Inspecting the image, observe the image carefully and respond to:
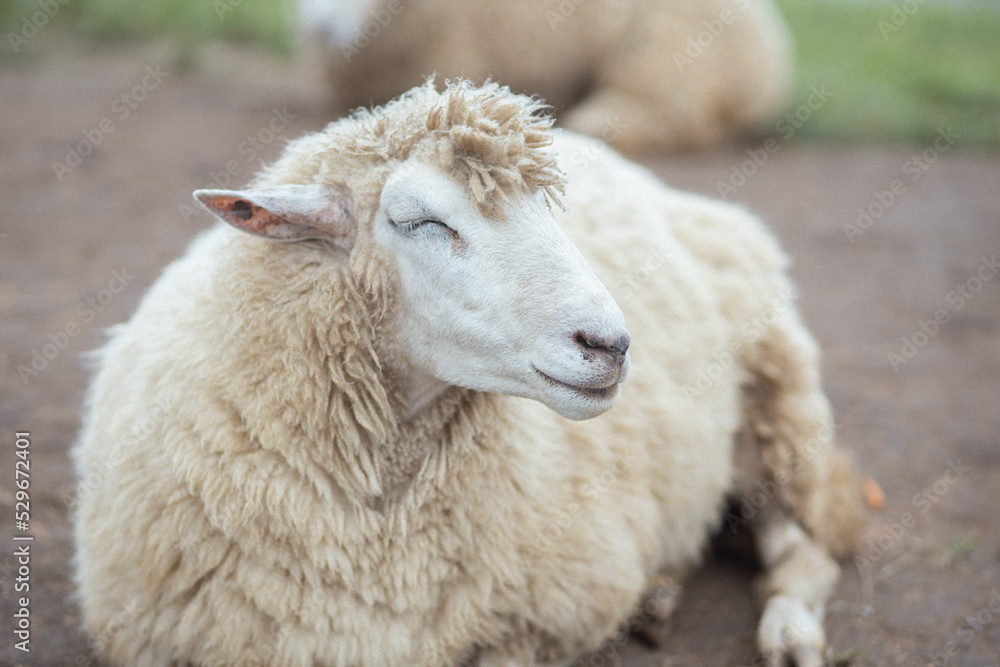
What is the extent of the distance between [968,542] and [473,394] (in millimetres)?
2439

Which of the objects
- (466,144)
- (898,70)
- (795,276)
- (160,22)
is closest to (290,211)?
(466,144)

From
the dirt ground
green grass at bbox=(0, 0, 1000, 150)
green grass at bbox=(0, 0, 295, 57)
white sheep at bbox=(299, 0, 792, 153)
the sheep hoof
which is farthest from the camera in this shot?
green grass at bbox=(0, 0, 1000, 150)

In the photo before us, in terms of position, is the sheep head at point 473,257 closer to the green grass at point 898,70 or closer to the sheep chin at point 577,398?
the sheep chin at point 577,398

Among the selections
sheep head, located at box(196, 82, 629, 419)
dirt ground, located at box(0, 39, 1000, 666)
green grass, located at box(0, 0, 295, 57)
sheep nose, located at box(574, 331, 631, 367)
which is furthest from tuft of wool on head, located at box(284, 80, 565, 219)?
green grass, located at box(0, 0, 295, 57)

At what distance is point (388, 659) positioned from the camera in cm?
243

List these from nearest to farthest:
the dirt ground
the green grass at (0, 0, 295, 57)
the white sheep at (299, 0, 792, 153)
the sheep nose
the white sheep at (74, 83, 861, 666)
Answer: the sheep nose < the white sheep at (74, 83, 861, 666) < the dirt ground < the white sheep at (299, 0, 792, 153) < the green grass at (0, 0, 295, 57)

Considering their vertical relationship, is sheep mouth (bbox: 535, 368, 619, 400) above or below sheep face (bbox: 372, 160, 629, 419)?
below

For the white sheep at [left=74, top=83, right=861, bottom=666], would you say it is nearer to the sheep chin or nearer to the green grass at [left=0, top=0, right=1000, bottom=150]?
the sheep chin

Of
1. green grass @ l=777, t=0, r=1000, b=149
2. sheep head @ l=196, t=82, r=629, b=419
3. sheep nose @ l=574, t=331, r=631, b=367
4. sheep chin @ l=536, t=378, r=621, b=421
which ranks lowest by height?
green grass @ l=777, t=0, r=1000, b=149

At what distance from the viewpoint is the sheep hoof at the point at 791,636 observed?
3.07 meters

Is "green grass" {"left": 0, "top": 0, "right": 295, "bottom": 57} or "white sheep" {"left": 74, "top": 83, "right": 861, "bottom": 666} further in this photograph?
"green grass" {"left": 0, "top": 0, "right": 295, "bottom": 57}

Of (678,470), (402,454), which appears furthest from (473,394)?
(678,470)

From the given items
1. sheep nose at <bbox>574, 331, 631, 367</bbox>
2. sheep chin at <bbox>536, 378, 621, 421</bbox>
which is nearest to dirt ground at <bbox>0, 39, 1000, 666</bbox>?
sheep chin at <bbox>536, 378, 621, 421</bbox>

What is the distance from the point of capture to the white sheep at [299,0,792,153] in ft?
25.2
